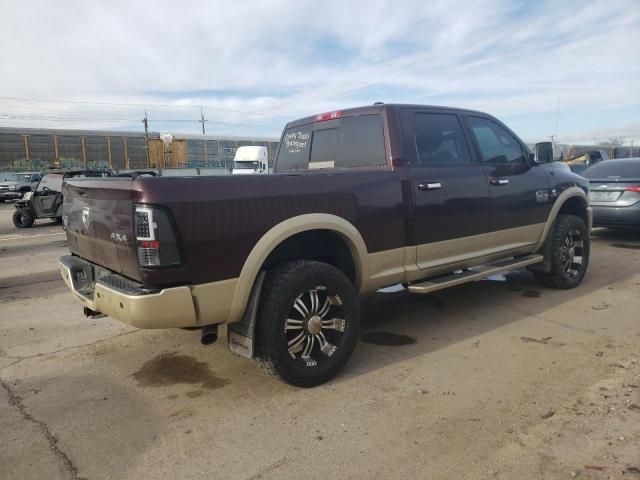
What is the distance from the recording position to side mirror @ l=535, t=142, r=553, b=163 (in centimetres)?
530

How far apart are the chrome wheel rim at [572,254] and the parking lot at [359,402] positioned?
648mm

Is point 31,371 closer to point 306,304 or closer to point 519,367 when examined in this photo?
point 306,304

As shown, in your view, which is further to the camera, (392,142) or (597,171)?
(597,171)

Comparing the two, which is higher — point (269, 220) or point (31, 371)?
point (269, 220)

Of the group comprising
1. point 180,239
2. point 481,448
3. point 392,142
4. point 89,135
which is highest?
point 89,135

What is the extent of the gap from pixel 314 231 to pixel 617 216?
726cm

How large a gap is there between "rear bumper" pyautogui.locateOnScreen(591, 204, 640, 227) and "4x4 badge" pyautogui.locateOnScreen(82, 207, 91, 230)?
8504 millimetres

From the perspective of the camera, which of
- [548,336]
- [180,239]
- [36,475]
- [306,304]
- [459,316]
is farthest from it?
[459,316]

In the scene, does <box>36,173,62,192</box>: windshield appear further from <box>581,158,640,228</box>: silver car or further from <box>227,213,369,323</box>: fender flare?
<box>581,158,640,228</box>: silver car

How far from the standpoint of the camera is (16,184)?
87.2 feet

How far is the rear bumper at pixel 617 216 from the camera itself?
27.7 ft

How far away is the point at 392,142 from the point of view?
4.04 metres

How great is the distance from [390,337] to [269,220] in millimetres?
1838

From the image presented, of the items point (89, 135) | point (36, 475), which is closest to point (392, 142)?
point (36, 475)
